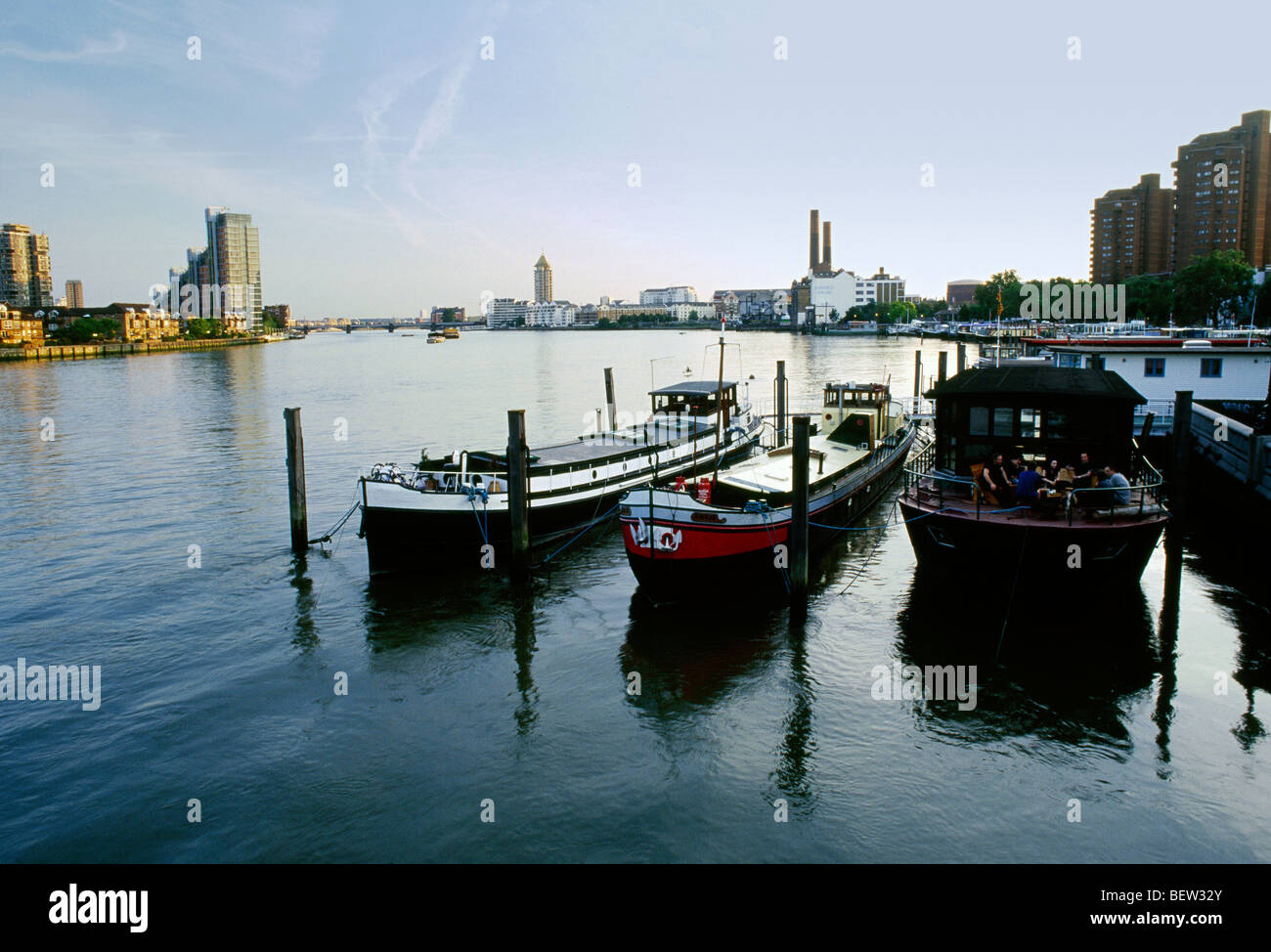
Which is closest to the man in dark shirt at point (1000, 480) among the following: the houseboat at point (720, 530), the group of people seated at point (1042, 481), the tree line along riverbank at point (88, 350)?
the group of people seated at point (1042, 481)

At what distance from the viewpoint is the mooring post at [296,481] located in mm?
25656

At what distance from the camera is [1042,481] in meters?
19.9

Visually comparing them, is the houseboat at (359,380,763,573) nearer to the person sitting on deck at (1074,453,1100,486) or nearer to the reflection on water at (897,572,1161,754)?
the reflection on water at (897,572,1161,754)

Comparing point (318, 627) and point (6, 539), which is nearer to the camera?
point (318, 627)

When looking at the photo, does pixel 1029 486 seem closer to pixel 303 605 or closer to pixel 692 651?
pixel 692 651

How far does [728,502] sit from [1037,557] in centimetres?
770

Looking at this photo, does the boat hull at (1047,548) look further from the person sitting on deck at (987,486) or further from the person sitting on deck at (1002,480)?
the person sitting on deck at (1002,480)

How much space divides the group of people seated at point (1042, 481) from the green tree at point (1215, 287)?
355ft

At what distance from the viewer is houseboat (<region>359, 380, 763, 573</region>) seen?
2455cm

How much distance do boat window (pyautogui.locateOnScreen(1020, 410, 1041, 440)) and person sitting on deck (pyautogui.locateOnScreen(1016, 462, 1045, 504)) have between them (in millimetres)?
2470
